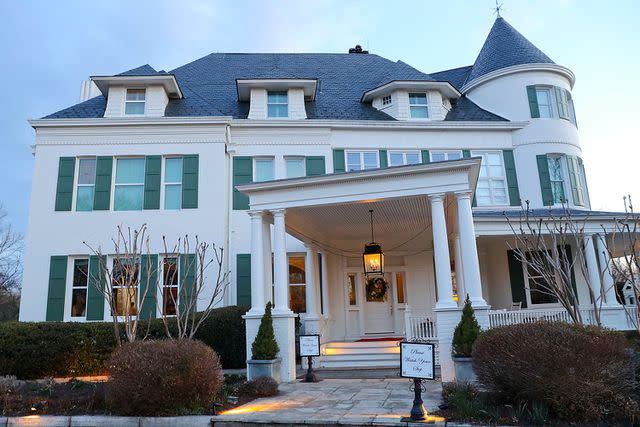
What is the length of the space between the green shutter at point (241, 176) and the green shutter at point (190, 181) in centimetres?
118

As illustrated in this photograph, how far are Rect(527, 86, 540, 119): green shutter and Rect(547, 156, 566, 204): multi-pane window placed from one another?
1597 millimetres

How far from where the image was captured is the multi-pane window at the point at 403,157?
52.0 feet

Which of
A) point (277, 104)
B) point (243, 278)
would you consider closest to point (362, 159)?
point (277, 104)

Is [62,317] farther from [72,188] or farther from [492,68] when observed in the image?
[492,68]

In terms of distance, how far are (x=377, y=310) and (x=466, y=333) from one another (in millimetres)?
7346

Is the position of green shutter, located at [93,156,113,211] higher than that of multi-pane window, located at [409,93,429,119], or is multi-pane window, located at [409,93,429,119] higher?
multi-pane window, located at [409,93,429,119]

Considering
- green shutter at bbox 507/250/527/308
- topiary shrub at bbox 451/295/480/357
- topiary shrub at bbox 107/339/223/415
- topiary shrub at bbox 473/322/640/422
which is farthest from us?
green shutter at bbox 507/250/527/308

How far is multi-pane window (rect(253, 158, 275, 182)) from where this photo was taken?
598 inches

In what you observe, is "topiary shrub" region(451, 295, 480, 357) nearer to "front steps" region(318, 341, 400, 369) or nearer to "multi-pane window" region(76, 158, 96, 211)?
"front steps" region(318, 341, 400, 369)

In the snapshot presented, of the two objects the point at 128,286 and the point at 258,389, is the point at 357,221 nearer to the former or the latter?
the point at 258,389

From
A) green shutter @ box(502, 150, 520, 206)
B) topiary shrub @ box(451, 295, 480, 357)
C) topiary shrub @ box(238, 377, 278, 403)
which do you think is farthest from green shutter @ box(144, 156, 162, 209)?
green shutter @ box(502, 150, 520, 206)

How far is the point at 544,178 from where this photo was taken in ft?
51.8

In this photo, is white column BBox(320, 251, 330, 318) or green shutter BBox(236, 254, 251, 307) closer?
green shutter BBox(236, 254, 251, 307)

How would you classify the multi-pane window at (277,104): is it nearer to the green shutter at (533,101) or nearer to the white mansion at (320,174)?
the white mansion at (320,174)
